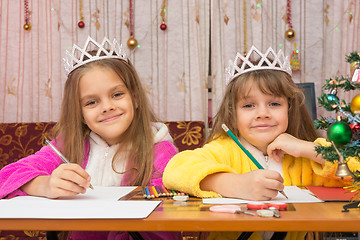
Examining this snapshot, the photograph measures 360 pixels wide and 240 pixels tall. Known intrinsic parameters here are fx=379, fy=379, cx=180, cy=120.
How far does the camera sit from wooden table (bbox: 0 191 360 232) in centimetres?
54

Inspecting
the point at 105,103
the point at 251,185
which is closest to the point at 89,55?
the point at 105,103

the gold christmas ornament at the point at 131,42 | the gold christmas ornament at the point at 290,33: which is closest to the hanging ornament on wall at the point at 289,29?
the gold christmas ornament at the point at 290,33

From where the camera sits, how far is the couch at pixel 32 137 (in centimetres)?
177

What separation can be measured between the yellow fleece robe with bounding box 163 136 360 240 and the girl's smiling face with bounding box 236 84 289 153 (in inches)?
2.7

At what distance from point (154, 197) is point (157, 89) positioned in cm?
143

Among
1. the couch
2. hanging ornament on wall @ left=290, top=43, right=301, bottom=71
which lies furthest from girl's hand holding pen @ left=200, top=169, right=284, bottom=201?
hanging ornament on wall @ left=290, top=43, right=301, bottom=71

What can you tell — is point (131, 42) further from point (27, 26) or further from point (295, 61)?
point (295, 61)

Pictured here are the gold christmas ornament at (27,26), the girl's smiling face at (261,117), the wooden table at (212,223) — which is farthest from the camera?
the gold christmas ornament at (27,26)

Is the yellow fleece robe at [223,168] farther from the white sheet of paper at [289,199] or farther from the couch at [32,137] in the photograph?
the couch at [32,137]

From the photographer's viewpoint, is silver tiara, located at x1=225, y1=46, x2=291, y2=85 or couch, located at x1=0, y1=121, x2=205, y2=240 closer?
silver tiara, located at x1=225, y1=46, x2=291, y2=85

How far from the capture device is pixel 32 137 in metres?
1.84

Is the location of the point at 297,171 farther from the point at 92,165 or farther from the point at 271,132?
the point at 92,165

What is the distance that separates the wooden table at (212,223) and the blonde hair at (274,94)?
1.87 ft

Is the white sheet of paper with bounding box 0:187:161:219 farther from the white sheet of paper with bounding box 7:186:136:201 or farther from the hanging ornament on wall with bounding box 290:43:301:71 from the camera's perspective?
the hanging ornament on wall with bounding box 290:43:301:71
